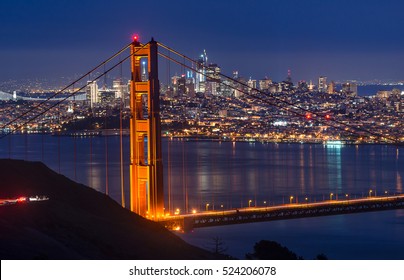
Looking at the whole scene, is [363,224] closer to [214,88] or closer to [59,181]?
[59,181]

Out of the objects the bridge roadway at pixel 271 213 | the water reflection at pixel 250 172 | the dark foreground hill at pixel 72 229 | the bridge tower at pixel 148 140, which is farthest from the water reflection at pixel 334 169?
the dark foreground hill at pixel 72 229

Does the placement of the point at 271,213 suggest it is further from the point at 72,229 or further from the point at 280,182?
the point at 280,182

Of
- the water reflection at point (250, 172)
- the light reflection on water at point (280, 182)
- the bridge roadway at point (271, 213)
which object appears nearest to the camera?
the bridge roadway at point (271, 213)

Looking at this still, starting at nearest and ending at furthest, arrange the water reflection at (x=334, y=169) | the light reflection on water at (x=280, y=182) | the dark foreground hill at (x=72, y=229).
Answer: the dark foreground hill at (x=72, y=229), the light reflection on water at (x=280, y=182), the water reflection at (x=334, y=169)

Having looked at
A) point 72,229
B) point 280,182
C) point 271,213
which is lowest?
point 280,182

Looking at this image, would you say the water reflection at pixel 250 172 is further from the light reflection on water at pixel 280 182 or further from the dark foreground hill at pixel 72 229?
the dark foreground hill at pixel 72 229

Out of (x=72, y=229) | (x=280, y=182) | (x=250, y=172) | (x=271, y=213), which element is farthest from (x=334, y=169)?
(x=72, y=229)
